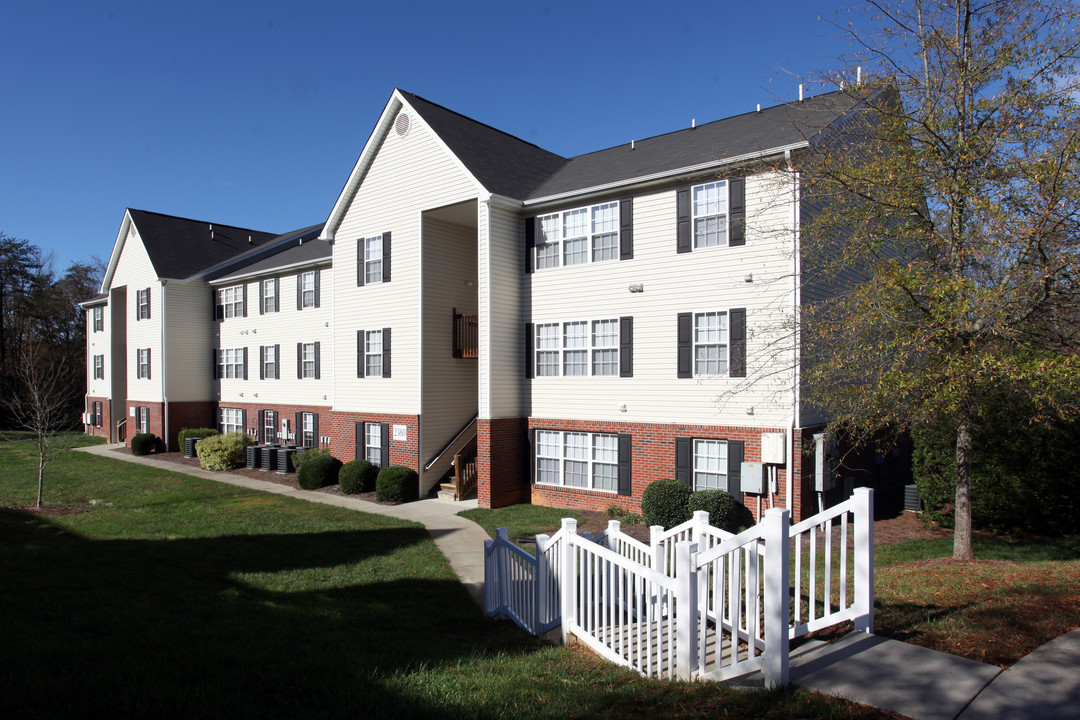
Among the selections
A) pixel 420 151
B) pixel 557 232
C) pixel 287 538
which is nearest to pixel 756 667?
pixel 287 538

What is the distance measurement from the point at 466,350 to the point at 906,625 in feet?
49.0

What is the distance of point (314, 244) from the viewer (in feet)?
92.0

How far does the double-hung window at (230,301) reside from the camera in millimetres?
29328

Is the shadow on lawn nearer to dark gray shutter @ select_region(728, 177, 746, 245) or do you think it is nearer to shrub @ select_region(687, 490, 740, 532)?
shrub @ select_region(687, 490, 740, 532)

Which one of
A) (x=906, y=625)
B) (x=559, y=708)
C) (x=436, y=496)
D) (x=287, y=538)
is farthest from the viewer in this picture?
(x=436, y=496)

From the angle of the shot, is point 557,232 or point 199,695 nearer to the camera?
point 199,695

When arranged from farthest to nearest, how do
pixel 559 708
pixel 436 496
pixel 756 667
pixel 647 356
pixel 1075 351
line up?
pixel 436 496
pixel 647 356
pixel 1075 351
pixel 756 667
pixel 559 708

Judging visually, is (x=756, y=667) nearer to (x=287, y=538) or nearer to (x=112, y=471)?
(x=287, y=538)

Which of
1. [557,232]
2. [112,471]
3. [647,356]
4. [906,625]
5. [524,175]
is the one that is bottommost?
[112,471]

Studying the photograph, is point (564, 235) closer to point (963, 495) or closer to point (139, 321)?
point (963, 495)

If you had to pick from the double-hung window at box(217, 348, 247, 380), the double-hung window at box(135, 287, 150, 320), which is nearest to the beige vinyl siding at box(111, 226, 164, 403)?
the double-hung window at box(135, 287, 150, 320)

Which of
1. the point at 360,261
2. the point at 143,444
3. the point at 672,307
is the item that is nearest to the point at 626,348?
the point at 672,307

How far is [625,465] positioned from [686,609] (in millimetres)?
10665

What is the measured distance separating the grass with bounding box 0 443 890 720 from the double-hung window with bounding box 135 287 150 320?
62.5 feet
